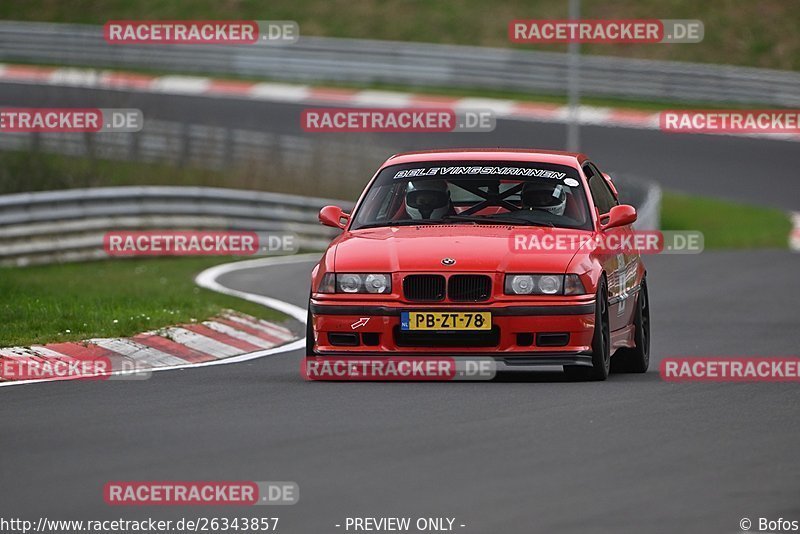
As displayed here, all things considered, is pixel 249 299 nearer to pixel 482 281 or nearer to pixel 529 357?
pixel 482 281

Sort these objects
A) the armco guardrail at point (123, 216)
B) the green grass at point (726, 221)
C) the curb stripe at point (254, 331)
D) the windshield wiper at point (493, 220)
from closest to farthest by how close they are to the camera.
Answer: the windshield wiper at point (493, 220) < the curb stripe at point (254, 331) < the armco guardrail at point (123, 216) < the green grass at point (726, 221)

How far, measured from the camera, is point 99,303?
14547mm

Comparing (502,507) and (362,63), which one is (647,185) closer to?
(362,63)

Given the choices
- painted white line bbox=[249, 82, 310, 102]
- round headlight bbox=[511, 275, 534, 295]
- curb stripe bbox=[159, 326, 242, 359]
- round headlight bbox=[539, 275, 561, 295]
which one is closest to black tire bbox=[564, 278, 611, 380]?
round headlight bbox=[539, 275, 561, 295]

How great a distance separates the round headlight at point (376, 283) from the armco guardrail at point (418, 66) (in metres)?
27.7

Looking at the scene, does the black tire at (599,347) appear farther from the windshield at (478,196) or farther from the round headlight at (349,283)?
the round headlight at (349,283)

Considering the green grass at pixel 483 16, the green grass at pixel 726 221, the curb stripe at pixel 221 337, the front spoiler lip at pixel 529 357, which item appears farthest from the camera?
the green grass at pixel 483 16

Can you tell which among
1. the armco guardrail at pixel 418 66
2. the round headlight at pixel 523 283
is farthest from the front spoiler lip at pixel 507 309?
the armco guardrail at pixel 418 66

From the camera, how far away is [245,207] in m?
25.4

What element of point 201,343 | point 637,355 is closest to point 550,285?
point 637,355

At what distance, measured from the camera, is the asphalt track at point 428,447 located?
21.6 feet

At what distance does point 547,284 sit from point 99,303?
17.4ft

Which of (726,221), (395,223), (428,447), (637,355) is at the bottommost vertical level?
(726,221)

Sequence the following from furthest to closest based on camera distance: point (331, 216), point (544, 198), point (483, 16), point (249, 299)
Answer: point (483, 16)
point (249, 299)
point (331, 216)
point (544, 198)
